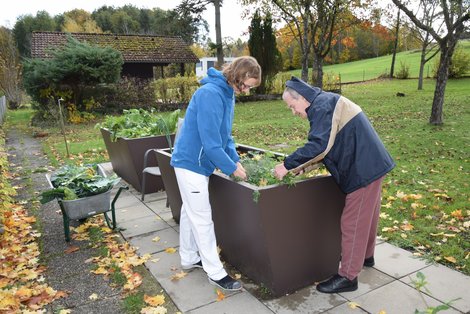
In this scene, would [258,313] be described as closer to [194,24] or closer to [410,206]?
[410,206]

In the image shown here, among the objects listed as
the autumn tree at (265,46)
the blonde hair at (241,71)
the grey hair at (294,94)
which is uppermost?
the autumn tree at (265,46)

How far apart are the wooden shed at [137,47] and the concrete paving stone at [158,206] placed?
19.2 m

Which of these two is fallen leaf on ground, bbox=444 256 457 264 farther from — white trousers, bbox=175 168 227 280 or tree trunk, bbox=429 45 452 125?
tree trunk, bbox=429 45 452 125

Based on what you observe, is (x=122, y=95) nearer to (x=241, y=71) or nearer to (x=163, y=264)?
(x=163, y=264)

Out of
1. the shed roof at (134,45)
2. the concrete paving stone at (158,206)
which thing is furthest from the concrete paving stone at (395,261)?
the shed roof at (134,45)

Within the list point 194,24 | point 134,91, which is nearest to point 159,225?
point 134,91

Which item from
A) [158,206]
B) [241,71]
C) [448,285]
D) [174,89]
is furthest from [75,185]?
[174,89]

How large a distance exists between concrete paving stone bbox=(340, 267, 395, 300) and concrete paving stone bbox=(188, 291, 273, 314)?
2.25 ft

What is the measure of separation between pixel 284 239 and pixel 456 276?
5.13ft

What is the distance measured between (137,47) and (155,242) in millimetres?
22419

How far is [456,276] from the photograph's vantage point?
124 inches

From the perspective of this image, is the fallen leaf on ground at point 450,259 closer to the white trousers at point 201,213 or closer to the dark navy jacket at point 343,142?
the dark navy jacket at point 343,142

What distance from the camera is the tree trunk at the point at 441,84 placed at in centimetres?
1020

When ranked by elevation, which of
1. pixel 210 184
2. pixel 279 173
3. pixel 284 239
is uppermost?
pixel 279 173
